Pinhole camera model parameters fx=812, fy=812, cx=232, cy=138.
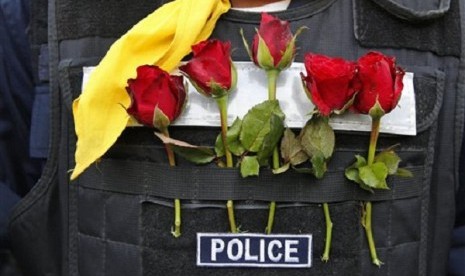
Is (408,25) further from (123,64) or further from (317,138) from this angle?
(123,64)

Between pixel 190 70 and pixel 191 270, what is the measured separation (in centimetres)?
28

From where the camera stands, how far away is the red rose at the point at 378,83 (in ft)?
3.56

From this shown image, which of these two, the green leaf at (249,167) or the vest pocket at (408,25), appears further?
the vest pocket at (408,25)

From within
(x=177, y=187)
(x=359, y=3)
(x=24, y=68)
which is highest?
(x=359, y=3)

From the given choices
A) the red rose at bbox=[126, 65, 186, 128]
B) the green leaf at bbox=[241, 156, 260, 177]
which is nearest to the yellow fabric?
the red rose at bbox=[126, 65, 186, 128]

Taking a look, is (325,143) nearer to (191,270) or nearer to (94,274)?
(191,270)

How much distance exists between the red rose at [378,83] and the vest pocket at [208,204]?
71 mm

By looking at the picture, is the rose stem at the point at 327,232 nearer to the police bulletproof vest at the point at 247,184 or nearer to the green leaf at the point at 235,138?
the police bulletproof vest at the point at 247,184

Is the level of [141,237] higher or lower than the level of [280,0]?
lower

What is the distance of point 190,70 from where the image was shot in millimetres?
1074

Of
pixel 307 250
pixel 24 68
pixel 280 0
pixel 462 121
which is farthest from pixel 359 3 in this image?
pixel 24 68

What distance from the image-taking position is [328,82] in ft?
3.53

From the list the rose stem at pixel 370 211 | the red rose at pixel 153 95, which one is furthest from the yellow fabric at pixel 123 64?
the rose stem at pixel 370 211

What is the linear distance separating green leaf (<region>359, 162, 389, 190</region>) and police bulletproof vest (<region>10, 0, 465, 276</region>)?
3 centimetres
